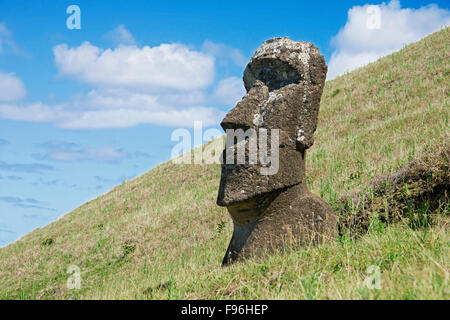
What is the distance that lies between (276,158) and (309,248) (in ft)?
4.24

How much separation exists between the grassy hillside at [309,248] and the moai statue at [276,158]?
494 millimetres

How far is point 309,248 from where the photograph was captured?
202 inches

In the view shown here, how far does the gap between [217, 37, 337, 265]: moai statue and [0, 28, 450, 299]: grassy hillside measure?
0.49 metres

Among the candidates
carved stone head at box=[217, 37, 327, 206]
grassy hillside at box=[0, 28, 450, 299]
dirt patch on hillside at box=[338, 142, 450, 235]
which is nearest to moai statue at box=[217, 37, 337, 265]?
carved stone head at box=[217, 37, 327, 206]

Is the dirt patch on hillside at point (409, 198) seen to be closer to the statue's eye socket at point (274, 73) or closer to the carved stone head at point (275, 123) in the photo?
the carved stone head at point (275, 123)

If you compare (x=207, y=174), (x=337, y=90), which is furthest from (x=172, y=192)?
(x=337, y=90)

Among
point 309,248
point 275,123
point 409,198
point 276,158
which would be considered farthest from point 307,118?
point 409,198

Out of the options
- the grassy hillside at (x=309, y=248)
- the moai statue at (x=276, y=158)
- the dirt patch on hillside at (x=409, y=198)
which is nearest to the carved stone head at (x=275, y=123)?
the moai statue at (x=276, y=158)

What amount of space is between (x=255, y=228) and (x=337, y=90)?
17644 millimetres

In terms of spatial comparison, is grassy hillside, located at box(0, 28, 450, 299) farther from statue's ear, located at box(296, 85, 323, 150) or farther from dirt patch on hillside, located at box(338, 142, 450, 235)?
statue's ear, located at box(296, 85, 323, 150)

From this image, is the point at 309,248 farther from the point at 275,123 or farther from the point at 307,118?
the point at 307,118

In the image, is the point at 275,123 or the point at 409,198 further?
the point at 409,198

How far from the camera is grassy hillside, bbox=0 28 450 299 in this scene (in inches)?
160
